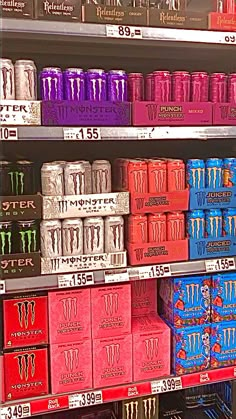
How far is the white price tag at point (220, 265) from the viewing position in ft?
5.67

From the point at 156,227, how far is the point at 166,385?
1.73 feet

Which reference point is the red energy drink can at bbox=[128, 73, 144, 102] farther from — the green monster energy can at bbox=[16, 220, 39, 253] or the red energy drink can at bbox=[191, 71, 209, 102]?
the green monster energy can at bbox=[16, 220, 39, 253]

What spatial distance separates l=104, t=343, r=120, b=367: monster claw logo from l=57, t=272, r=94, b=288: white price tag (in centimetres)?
24

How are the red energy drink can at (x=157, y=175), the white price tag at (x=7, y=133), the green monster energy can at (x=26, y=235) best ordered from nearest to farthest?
the white price tag at (x=7, y=133)
the green monster energy can at (x=26, y=235)
the red energy drink can at (x=157, y=175)

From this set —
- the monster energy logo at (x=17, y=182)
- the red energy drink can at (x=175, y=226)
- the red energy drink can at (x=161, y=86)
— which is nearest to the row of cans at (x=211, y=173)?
the red energy drink can at (x=175, y=226)

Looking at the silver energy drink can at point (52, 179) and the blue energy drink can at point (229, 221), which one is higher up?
the silver energy drink can at point (52, 179)

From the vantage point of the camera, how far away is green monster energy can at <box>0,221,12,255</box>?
153 cm

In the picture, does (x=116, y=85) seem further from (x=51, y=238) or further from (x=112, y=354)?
(x=112, y=354)

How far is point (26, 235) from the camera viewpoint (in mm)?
1563

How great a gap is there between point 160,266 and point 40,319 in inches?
16.2

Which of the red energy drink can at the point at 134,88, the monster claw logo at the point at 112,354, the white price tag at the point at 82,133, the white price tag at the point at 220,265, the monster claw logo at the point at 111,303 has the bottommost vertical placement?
the monster claw logo at the point at 112,354

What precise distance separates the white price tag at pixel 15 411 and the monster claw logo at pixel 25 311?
0.77 ft

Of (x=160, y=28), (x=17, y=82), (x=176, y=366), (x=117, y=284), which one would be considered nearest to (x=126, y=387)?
(x=176, y=366)

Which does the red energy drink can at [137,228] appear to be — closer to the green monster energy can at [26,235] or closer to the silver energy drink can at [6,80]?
the green monster energy can at [26,235]
